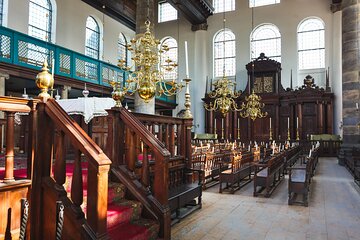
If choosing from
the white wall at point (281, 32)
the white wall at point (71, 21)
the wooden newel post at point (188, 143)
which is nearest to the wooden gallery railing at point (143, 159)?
the wooden newel post at point (188, 143)

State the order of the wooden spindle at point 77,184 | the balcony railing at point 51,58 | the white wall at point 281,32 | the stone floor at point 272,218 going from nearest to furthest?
the wooden spindle at point 77,184 → the stone floor at point 272,218 → the balcony railing at point 51,58 → the white wall at point 281,32

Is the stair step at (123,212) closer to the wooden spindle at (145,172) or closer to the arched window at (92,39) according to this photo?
the wooden spindle at (145,172)

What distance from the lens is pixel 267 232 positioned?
12.7 ft

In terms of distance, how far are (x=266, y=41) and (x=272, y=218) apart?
55.0 ft

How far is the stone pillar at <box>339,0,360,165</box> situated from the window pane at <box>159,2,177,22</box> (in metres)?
11.9

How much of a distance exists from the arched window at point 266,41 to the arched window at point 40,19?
12.2 meters

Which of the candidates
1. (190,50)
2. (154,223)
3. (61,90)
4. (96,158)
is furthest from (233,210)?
(190,50)

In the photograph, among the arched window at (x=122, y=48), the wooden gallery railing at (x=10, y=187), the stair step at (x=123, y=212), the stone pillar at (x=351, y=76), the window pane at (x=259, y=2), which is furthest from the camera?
the arched window at (x=122, y=48)

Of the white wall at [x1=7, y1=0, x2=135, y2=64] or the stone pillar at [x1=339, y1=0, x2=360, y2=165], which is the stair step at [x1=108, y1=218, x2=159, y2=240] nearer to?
the stone pillar at [x1=339, y1=0, x2=360, y2=165]

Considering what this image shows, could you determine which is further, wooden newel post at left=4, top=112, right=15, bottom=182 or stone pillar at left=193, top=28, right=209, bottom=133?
stone pillar at left=193, top=28, right=209, bottom=133

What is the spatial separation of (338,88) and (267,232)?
49.8ft

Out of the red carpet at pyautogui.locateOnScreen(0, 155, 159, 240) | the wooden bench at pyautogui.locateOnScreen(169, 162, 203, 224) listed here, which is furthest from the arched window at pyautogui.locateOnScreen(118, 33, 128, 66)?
the red carpet at pyautogui.locateOnScreen(0, 155, 159, 240)

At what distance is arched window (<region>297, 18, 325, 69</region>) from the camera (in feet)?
59.2

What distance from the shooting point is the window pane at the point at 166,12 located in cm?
2183
